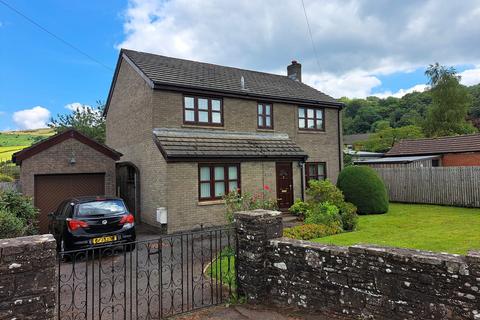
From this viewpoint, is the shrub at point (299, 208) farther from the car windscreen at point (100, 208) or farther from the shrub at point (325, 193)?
the car windscreen at point (100, 208)

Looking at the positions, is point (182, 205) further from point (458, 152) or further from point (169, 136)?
point (458, 152)

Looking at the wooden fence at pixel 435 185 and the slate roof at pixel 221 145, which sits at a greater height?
the slate roof at pixel 221 145

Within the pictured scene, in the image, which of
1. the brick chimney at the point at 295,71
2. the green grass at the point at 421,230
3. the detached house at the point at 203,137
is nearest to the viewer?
the green grass at the point at 421,230

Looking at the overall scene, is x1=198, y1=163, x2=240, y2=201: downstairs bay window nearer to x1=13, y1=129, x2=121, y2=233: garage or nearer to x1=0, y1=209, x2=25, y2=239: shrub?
x1=13, y1=129, x2=121, y2=233: garage

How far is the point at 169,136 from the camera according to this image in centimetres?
1399

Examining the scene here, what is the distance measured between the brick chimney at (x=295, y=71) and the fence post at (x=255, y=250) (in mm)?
19320

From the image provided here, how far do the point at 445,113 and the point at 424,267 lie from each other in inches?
1688

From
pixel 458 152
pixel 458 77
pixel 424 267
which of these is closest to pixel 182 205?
pixel 424 267

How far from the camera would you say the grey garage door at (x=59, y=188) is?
42.8 ft

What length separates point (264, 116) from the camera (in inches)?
695

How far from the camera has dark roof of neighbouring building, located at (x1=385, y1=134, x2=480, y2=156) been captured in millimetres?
24062

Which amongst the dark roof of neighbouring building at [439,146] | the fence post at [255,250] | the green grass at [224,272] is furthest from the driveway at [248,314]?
the dark roof of neighbouring building at [439,146]

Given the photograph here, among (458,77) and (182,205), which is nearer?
(182,205)

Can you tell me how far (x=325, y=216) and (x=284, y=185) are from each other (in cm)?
451
